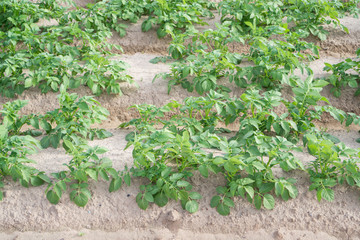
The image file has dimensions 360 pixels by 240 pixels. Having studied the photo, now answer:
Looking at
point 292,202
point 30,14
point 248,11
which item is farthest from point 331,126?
point 30,14

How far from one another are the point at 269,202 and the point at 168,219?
0.80 m

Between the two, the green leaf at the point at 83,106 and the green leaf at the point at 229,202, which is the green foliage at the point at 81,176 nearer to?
the green leaf at the point at 83,106

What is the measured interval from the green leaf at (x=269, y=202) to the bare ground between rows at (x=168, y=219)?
62 millimetres

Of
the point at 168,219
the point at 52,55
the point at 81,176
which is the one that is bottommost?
the point at 168,219

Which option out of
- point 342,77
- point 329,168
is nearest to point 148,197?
point 329,168

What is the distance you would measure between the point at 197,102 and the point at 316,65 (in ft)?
7.36

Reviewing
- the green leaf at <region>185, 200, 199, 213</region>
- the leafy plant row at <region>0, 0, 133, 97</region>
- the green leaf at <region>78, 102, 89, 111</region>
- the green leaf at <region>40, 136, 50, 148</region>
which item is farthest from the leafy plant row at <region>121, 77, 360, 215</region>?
the leafy plant row at <region>0, 0, 133, 97</region>

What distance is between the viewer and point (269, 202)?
3.12 meters

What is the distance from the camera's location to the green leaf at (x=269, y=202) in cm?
310

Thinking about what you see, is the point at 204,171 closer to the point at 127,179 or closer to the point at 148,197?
the point at 148,197

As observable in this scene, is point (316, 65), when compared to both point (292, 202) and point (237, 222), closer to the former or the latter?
point (292, 202)

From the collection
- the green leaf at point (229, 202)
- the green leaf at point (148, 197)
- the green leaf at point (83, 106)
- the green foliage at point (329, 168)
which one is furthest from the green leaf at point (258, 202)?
the green leaf at point (83, 106)

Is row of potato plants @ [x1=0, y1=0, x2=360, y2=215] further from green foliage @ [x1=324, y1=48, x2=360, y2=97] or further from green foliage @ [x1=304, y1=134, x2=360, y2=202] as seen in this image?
green foliage @ [x1=324, y1=48, x2=360, y2=97]

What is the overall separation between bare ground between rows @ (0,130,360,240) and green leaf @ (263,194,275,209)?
0.20ft
